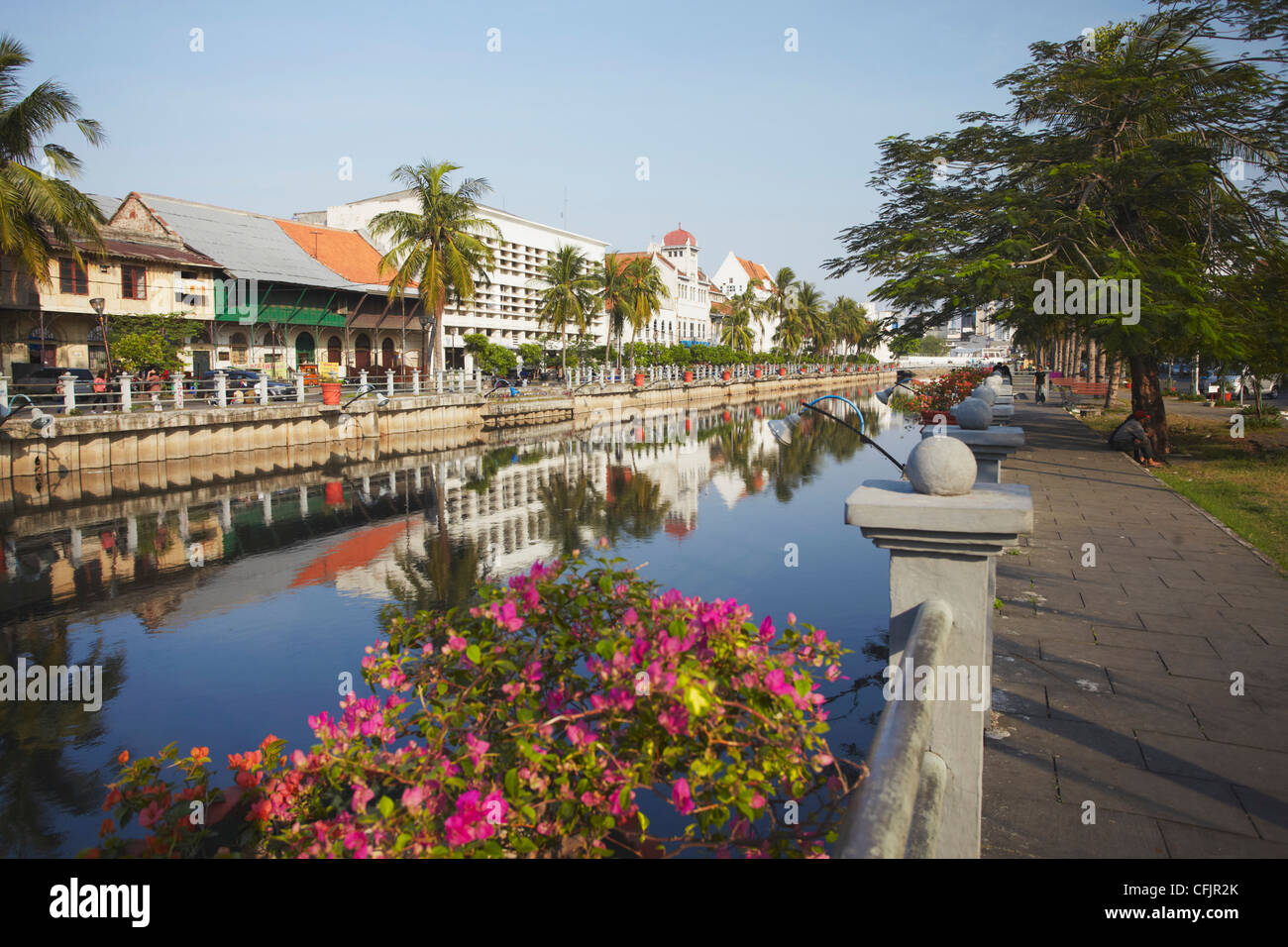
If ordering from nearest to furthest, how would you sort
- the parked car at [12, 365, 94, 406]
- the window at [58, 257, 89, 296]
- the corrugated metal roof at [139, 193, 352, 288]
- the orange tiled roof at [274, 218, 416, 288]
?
the parked car at [12, 365, 94, 406]
the window at [58, 257, 89, 296]
the corrugated metal roof at [139, 193, 352, 288]
the orange tiled roof at [274, 218, 416, 288]

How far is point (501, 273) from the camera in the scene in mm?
61594

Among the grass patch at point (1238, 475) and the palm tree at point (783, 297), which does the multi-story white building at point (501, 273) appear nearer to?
the palm tree at point (783, 297)

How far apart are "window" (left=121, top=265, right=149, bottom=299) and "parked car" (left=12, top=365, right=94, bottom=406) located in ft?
21.9

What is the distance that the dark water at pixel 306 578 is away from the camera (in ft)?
26.1

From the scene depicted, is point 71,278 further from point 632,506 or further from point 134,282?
point 632,506

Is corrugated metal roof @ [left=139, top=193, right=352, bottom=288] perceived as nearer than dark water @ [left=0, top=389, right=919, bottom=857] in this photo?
No

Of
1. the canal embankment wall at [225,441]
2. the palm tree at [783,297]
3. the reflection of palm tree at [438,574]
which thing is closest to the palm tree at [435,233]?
the canal embankment wall at [225,441]

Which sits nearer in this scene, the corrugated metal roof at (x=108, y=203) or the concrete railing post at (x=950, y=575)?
the concrete railing post at (x=950, y=575)

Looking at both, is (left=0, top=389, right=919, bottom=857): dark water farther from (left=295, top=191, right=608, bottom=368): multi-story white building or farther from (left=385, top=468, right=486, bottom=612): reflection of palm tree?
(left=295, top=191, right=608, bottom=368): multi-story white building

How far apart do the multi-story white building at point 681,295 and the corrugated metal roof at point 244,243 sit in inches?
1584

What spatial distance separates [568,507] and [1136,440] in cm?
1232

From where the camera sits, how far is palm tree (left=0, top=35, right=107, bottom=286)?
21.0 metres

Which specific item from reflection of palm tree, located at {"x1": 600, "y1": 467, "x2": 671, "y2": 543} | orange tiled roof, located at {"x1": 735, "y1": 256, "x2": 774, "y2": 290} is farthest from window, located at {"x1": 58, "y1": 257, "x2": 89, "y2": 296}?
orange tiled roof, located at {"x1": 735, "y1": 256, "x2": 774, "y2": 290}

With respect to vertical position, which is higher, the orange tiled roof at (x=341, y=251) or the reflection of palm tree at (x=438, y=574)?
the orange tiled roof at (x=341, y=251)
